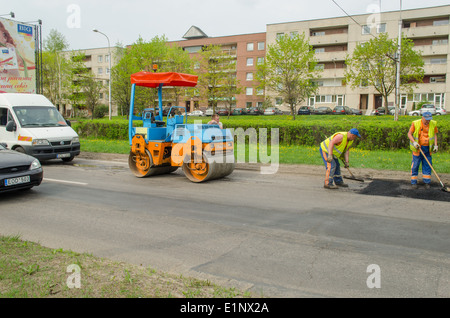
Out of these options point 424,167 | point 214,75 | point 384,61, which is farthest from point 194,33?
point 424,167

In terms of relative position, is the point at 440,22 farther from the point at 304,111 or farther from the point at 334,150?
the point at 334,150

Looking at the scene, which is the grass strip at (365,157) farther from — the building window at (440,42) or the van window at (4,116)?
the building window at (440,42)

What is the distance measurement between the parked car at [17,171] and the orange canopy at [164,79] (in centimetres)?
364

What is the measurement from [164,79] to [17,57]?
10450 millimetres

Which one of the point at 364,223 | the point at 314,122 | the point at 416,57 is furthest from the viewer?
the point at 416,57

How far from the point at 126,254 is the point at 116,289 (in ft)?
4.17

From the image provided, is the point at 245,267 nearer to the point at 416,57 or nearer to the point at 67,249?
the point at 67,249

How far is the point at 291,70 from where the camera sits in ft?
113

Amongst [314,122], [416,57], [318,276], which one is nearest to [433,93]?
[416,57]

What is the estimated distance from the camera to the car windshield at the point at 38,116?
13.5 meters

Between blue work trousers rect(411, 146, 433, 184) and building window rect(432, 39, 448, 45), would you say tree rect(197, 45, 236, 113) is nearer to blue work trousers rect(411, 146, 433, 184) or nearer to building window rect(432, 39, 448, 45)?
building window rect(432, 39, 448, 45)

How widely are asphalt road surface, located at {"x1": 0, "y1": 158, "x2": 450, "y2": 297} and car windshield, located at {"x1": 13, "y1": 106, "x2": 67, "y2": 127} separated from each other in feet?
16.1

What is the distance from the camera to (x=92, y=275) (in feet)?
13.0

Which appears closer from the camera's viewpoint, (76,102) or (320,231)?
(320,231)
